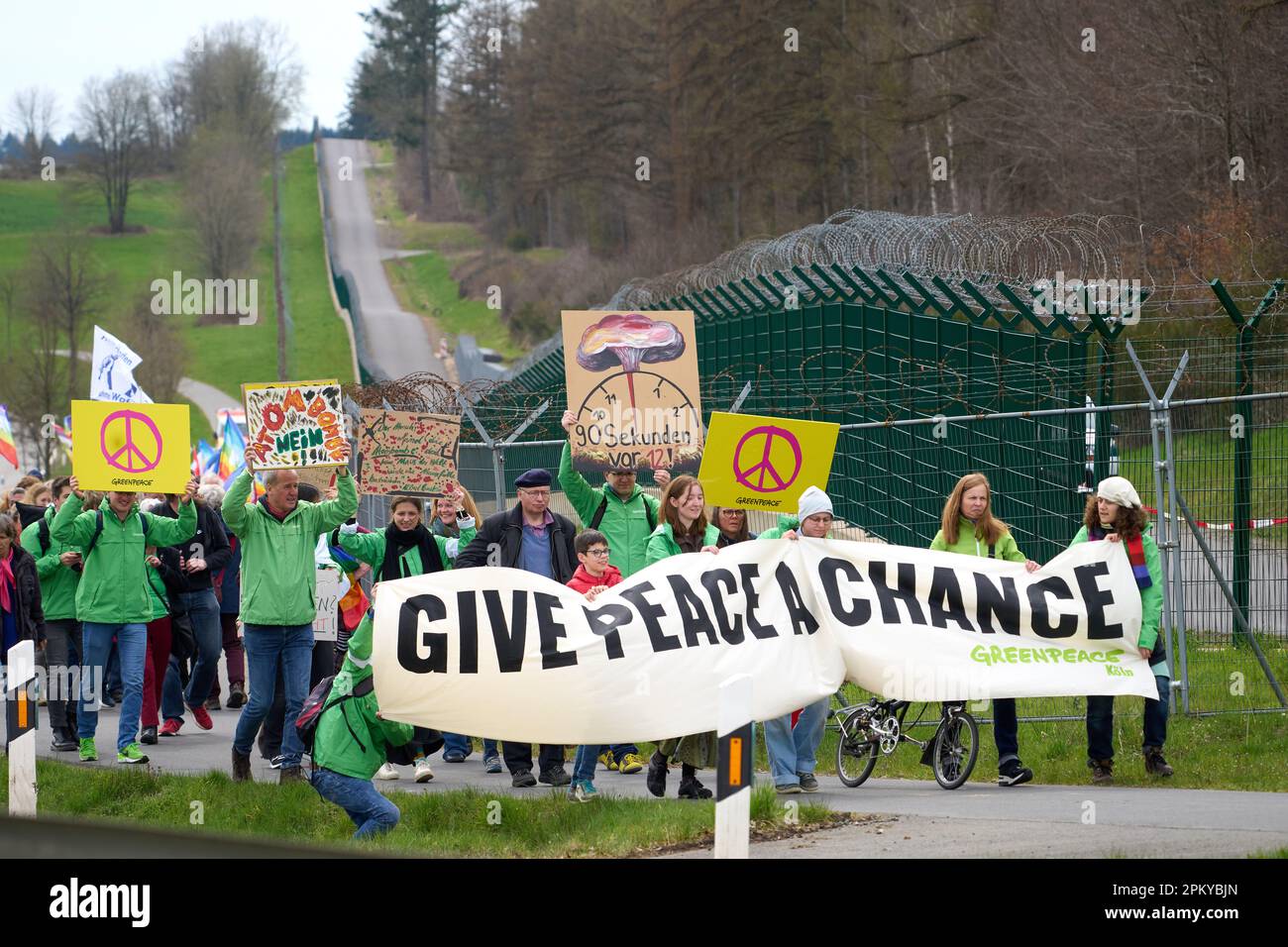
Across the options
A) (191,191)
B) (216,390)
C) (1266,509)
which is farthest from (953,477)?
(191,191)

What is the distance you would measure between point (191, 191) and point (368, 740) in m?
77.7

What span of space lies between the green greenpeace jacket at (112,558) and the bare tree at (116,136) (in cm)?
9432

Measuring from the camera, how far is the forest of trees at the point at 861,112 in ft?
97.0

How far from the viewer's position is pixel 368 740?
8.63 m

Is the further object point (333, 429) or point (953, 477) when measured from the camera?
point (953, 477)

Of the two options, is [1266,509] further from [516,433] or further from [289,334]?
[289,334]

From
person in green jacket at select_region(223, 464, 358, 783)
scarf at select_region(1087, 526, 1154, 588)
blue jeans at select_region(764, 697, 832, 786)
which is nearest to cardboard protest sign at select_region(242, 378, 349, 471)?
person in green jacket at select_region(223, 464, 358, 783)

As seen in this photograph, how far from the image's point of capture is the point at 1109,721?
33.1ft

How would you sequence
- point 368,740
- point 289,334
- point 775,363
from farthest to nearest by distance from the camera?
1. point 289,334
2. point 775,363
3. point 368,740

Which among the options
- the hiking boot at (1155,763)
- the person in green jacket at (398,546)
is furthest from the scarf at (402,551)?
the hiking boot at (1155,763)

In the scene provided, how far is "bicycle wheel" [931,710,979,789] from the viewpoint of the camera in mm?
10039

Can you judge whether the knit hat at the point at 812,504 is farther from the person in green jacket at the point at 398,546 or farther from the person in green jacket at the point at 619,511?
the person in green jacket at the point at 398,546

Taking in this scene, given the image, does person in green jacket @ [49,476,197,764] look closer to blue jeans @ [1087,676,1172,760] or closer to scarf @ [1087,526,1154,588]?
blue jeans @ [1087,676,1172,760]

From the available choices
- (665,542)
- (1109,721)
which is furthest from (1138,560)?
(665,542)
